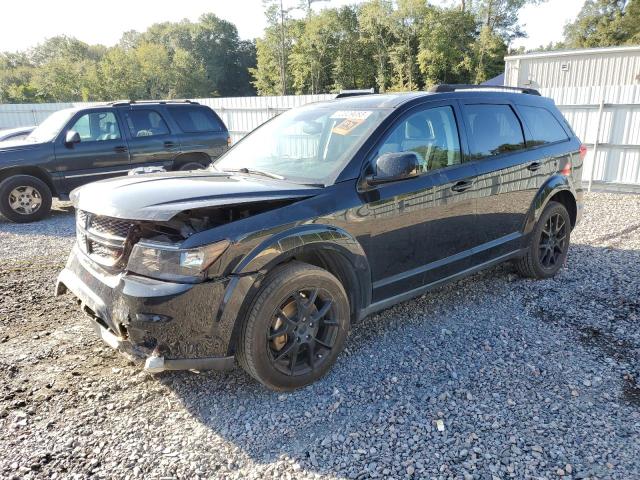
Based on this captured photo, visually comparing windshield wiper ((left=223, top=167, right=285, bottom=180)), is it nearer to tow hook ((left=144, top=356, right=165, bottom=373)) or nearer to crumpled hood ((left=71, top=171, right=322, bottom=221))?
crumpled hood ((left=71, top=171, right=322, bottom=221))

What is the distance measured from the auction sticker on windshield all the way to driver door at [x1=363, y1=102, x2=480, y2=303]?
0.27m

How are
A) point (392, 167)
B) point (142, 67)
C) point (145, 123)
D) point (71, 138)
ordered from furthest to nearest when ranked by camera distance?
point (142, 67), point (145, 123), point (71, 138), point (392, 167)

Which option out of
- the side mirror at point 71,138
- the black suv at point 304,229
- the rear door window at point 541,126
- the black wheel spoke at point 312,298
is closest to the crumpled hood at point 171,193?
the black suv at point 304,229

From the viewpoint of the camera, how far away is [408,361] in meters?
3.41

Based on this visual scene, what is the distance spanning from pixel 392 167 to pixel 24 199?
752 cm

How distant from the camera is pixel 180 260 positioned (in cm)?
254

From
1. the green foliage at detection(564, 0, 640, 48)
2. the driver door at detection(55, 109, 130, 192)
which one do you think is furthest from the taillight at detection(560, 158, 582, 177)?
the green foliage at detection(564, 0, 640, 48)

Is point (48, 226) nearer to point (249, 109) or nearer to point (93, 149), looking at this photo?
point (93, 149)

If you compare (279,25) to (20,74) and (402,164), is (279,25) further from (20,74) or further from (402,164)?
(402,164)

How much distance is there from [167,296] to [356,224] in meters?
1.30

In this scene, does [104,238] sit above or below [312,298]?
above

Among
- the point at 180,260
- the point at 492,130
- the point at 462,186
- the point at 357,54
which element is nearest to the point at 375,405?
the point at 180,260

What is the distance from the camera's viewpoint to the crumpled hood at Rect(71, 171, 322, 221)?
260 centimetres

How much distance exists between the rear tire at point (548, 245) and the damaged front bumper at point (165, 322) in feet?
11.2
